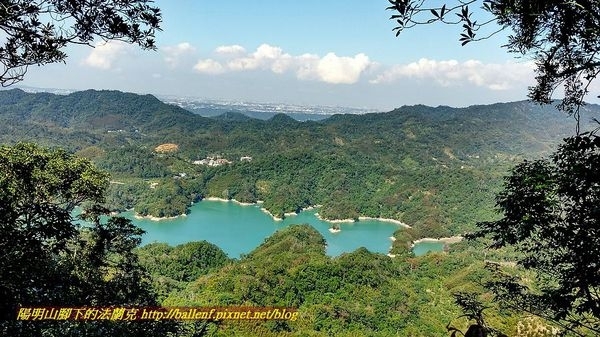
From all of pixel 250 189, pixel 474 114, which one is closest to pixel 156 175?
pixel 250 189

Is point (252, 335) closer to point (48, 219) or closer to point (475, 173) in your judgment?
point (48, 219)

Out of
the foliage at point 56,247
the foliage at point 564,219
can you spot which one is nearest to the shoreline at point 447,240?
the foliage at point 56,247

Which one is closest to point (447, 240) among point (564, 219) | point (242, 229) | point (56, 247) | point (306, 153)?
point (242, 229)

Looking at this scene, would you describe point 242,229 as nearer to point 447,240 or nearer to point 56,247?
point 447,240

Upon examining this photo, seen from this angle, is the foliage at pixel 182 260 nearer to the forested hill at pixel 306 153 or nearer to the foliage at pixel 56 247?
the forested hill at pixel 306 153

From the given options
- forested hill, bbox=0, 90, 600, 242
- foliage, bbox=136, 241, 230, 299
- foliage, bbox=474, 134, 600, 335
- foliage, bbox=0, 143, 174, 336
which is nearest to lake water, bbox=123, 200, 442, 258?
forested hill, bbox=0, 90, 600, 242
